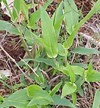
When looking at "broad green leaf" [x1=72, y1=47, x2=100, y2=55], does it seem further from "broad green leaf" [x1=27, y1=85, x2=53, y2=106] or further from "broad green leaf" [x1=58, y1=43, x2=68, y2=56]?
"broad green leaf" [x1=27, y1=85, x2=53, y2=106]

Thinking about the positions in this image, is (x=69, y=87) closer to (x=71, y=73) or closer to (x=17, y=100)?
(x=71, y=73)

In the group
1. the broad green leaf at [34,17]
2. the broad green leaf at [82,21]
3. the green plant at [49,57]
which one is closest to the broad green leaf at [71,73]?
the green plant at [49,57]

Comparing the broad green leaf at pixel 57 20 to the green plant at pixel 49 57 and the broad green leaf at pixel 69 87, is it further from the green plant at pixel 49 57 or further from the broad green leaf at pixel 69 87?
the broad green leaf at pixel 69 87

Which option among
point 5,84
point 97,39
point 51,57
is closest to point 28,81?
point 5,84

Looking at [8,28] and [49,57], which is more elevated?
[8,28]

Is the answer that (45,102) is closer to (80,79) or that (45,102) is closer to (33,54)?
(80,79)

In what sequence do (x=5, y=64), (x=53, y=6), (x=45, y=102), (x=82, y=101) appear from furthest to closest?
(x=53, y=6)
(x=5, y=64)
(x=82, y=101)
(x=45, y=102)

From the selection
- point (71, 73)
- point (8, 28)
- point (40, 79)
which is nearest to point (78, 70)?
point (71, 73)
